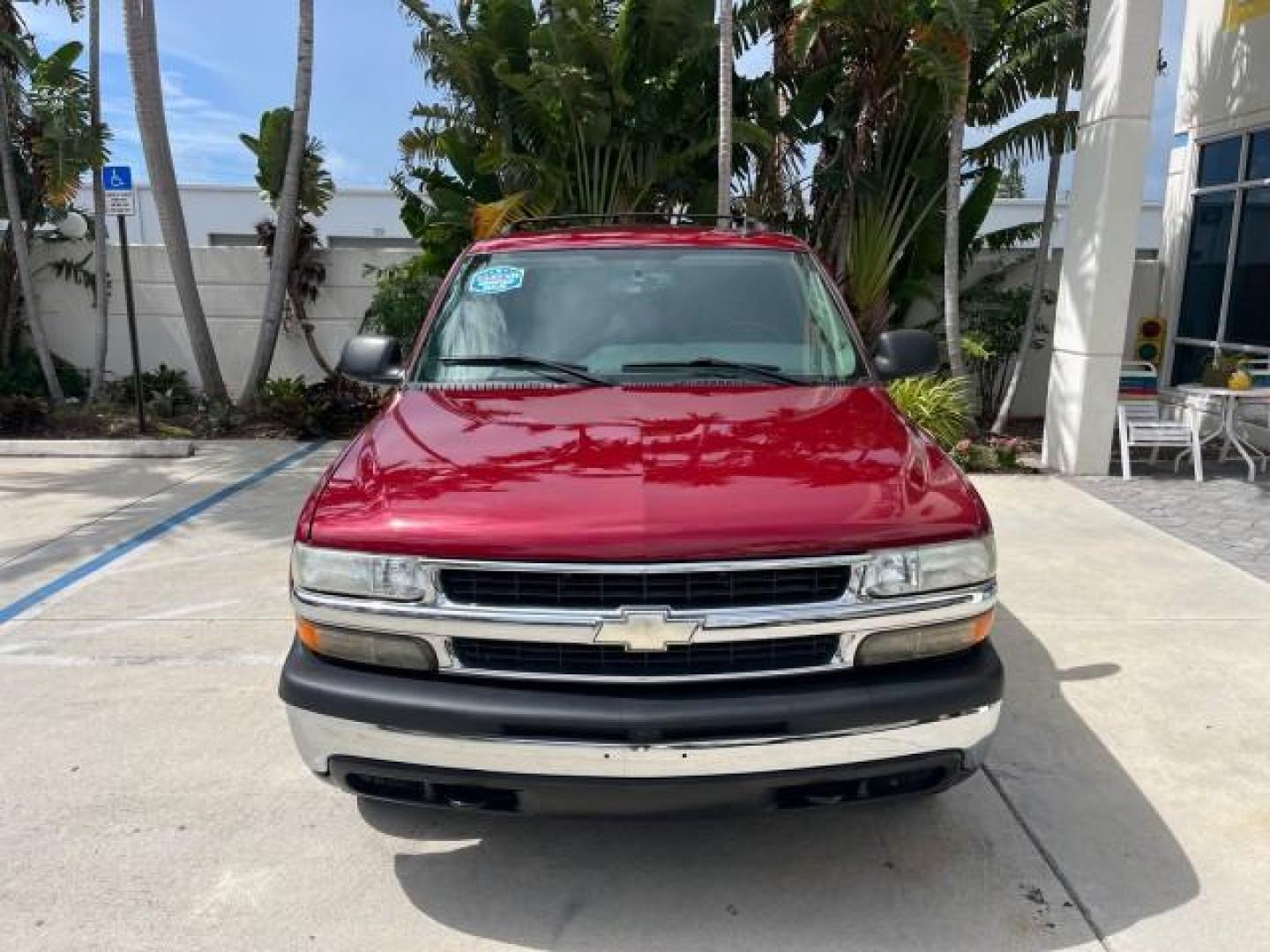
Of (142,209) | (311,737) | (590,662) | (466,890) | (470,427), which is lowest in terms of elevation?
(466,890)

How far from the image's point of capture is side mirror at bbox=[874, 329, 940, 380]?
4.15 metres

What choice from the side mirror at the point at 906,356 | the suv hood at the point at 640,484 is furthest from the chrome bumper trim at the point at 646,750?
the side mirror at the point at 906,356

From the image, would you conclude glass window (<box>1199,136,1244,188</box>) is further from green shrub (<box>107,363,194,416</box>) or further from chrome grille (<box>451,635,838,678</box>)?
green shrub (<box>107,363,194,416</box>)

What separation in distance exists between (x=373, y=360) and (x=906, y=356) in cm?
227

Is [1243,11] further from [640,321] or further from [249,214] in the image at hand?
[249,214]

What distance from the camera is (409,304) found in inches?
422

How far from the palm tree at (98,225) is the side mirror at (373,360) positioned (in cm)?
808

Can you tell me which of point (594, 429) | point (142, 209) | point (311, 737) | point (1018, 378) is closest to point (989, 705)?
point (594, 429)

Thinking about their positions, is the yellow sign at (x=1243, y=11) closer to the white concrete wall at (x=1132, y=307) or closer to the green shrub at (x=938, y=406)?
the white concrete wall at (x=1132, y=307)

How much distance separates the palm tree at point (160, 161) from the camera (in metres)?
10.0

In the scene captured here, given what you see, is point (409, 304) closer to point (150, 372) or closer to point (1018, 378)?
point (150, 372)

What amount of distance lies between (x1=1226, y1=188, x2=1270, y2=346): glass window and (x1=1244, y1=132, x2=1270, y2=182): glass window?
0.15 meters

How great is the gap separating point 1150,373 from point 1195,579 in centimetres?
362

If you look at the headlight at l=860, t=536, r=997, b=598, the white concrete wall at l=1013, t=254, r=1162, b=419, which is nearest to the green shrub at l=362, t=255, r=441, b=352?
the white concrete wall at l=1013, t=254, r=1162, b=419
